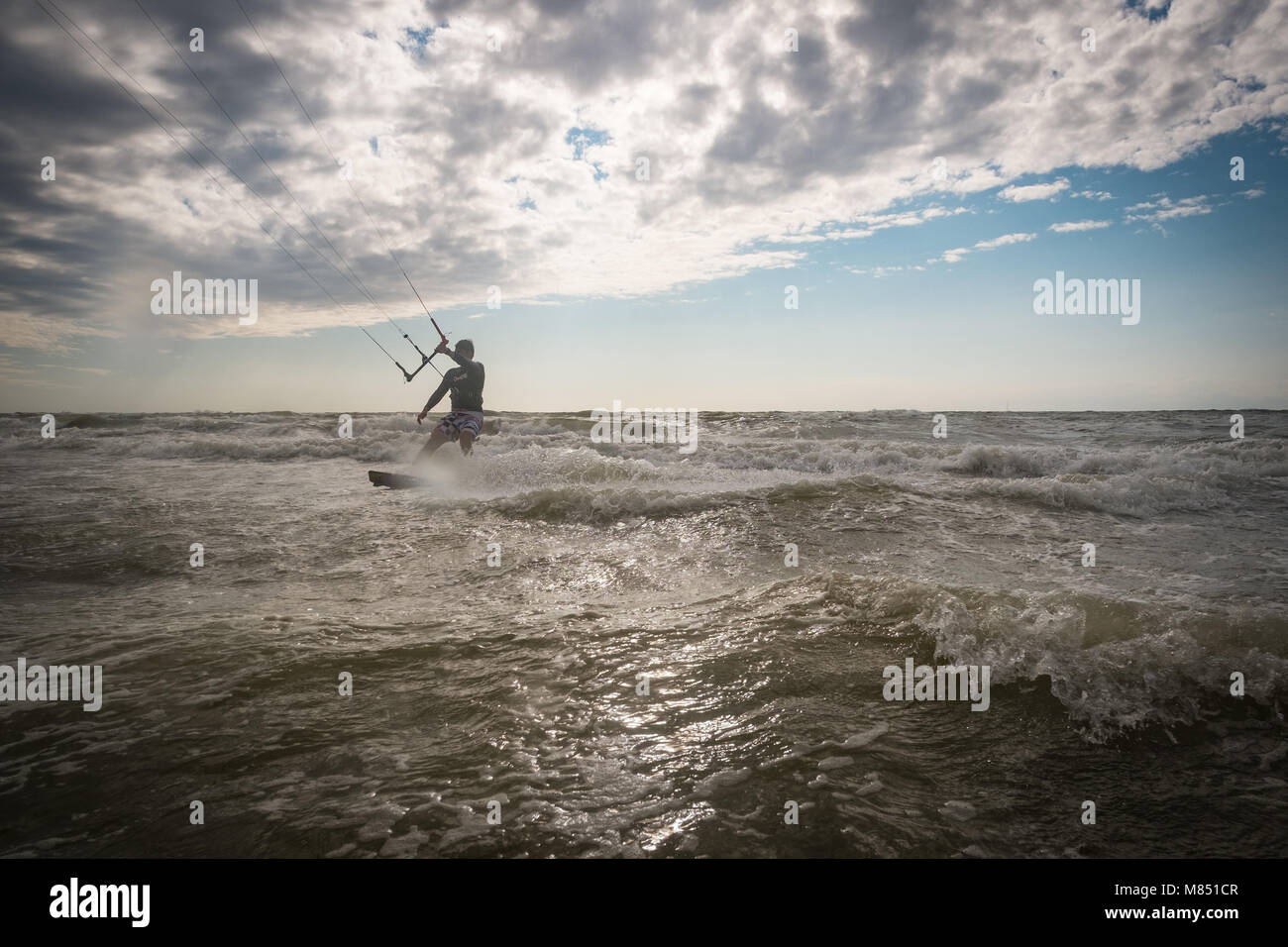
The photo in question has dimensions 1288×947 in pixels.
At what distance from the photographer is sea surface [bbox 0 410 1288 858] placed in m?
2.49

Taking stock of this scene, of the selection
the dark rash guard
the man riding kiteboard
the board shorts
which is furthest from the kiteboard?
the dark rash guard

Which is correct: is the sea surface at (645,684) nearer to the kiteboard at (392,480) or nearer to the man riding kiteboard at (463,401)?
the kiteboard at (392,480)

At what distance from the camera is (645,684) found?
3.73m

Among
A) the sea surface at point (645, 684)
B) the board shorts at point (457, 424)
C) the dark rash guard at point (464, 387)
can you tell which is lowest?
the sea surface at point (645, 684)

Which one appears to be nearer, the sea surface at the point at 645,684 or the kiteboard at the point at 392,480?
the sea surface at the point at 645,684

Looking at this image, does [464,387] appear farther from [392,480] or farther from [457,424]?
[392,480]

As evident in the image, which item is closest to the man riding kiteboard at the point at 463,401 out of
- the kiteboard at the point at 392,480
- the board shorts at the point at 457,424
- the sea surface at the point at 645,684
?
the board shorts at the point at 457,424

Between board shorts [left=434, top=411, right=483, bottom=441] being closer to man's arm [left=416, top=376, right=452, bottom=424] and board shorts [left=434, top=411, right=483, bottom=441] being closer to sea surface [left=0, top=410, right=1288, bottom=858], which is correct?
man's arm [left=416, top=376, right=452, bottom=424]

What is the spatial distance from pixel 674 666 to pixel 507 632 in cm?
139

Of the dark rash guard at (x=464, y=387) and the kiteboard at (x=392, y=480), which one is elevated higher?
the dark rash guard at (x=464, y=387)

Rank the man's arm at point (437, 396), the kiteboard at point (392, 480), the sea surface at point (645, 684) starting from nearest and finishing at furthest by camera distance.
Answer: the sea surface at point (645, 684) < the kiteboard at point (392, 480) < the man's arm at point (437, 396)

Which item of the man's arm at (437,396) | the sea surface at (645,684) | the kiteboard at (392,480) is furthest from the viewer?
the man's arm at (437,396)

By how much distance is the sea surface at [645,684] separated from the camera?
8.18 ft
